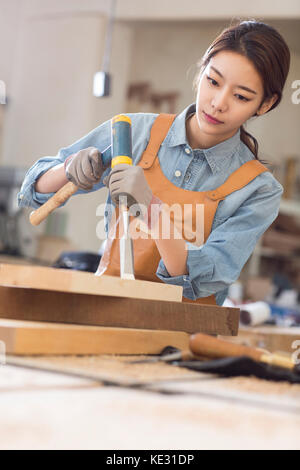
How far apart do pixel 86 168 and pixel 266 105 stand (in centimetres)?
26

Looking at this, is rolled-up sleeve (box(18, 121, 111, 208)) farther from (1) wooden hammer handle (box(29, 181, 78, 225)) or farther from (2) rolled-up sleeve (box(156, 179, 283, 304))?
(2) rolled-up sleeve (box(156, 179, 283, 304))

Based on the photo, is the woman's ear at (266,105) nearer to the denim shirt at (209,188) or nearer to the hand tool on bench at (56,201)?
the denim shirt at (209,188)

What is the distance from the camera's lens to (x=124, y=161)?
0.79 meters

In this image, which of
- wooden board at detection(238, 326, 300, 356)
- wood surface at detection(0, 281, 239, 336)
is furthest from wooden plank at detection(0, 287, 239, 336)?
wooden board at detection(238, 326, 300, 356)

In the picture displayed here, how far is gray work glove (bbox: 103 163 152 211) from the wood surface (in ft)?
0.42

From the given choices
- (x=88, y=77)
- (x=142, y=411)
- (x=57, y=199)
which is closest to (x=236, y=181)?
(x=57, y=199)

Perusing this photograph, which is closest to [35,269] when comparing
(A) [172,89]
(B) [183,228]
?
(B) [183,228]

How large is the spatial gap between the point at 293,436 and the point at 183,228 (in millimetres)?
555

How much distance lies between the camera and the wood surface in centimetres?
66

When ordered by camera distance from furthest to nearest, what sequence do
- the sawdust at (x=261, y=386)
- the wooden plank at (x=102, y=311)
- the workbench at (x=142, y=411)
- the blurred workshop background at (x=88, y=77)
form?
the blurred workshop background at (x=88, y=77) < the wooden plank at (x=102, y=311) < the sawdust at (x=261, y=386) < the workbench at (x=142, y=411)

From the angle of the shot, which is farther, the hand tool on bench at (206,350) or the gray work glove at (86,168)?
the gray work glove at (86,168)

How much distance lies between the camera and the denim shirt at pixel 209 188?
2.95 ft

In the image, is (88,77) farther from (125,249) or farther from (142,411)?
(142,411)

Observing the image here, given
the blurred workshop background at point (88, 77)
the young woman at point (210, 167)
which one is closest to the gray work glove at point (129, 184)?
the young woman at point (210, 167)
